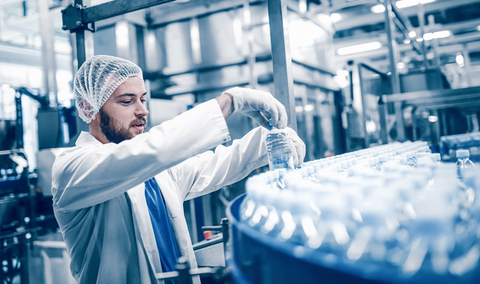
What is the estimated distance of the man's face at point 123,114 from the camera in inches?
56.0

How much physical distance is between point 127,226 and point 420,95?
1.62 meters

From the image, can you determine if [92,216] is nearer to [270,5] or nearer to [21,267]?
[270,5]

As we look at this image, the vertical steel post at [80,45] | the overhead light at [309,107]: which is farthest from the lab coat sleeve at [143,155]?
the overhead light at [309,107]

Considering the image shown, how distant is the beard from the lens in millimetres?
1427

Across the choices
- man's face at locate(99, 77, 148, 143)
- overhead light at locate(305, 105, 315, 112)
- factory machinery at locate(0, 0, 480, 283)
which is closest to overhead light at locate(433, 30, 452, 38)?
factory machinery at locate(0, 0, 480, 283)

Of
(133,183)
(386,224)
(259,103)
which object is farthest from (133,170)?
(386,224)

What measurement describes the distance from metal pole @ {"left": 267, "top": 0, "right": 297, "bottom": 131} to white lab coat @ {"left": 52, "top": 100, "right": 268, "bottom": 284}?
20 cm

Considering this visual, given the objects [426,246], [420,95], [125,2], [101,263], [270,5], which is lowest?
[101,263]

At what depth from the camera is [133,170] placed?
101 cm

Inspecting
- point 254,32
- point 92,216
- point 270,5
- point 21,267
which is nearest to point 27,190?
point 21,267

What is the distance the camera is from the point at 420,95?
1.81 metres

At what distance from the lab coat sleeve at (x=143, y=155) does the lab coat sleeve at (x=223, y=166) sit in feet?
1.13

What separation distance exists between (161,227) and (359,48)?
6133 mm

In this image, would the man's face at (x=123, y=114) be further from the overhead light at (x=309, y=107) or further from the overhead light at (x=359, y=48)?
the overhead light at (x=359, y=48)
